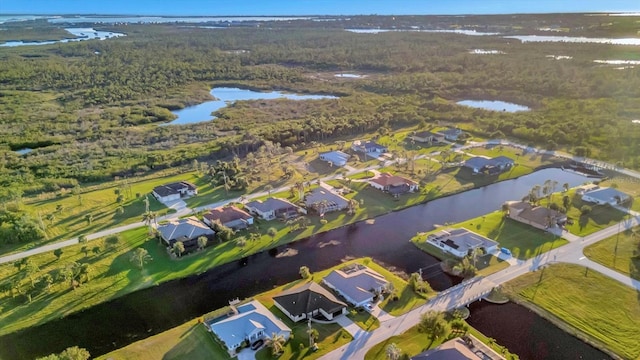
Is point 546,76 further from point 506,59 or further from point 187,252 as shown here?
point 187,252

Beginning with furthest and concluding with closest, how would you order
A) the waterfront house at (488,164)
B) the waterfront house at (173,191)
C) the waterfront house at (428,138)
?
the waterfront house at (428,138) < the waterfront house at (488,164) < the waterfront house at (173,191)

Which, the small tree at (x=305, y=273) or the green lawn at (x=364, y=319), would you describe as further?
the small tree at (x=305, y=273)

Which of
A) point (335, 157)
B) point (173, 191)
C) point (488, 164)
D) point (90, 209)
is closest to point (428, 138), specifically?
point (488, 164)

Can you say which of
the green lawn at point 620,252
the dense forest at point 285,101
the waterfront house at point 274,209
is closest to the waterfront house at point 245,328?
the waterfront house at point 274,209

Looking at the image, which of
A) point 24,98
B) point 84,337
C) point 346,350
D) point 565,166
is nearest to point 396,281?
point 346,350

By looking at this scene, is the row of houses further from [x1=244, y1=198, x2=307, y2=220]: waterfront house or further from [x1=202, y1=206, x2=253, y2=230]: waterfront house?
[x1=202, y1=206, x2=253, y2=230]: waterfront house

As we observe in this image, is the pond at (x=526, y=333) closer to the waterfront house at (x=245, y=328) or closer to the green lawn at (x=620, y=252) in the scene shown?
the green lawn at (x=620, y=252)

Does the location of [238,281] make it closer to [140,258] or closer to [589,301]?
[140,258]

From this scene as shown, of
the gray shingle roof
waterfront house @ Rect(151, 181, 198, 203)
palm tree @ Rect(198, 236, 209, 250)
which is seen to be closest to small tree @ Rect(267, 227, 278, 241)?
palm tree @ Rect(198, 236, 209, 250)
